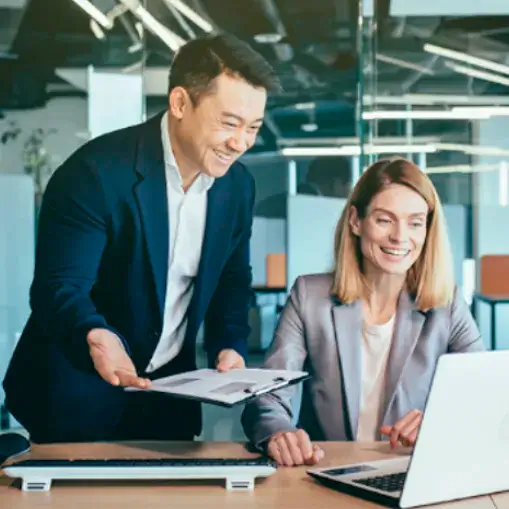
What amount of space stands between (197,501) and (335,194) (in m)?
3.04

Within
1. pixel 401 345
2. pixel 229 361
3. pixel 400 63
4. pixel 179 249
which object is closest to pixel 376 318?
pixel 401 345

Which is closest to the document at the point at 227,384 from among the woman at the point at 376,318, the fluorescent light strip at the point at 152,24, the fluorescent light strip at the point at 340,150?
the woman at the point at 376,318

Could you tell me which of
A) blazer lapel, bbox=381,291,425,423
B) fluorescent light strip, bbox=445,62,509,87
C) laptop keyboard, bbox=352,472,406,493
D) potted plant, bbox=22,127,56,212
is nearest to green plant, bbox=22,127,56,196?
potted plant, bbox=22,127,56,212

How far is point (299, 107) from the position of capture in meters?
4.56

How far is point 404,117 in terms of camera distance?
477 centimetres

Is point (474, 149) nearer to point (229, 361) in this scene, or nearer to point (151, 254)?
point (151, 254)

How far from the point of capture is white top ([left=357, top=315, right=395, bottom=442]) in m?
2.21

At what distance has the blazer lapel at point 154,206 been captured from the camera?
266 centimetres

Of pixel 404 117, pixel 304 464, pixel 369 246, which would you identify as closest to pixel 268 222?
pixel 404 117

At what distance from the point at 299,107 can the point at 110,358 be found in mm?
2834

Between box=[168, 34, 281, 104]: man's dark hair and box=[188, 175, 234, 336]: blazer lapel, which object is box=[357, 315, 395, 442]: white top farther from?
box=[168, 34, 281, 104]: man's dark hair

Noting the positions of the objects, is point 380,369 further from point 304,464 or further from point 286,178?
point 286,178

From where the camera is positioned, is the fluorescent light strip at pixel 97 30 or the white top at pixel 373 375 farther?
the fluorescent light strip at pixel 97 30

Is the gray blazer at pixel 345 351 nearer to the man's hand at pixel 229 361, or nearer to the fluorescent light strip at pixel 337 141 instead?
the man's hand at pixel 229 361
